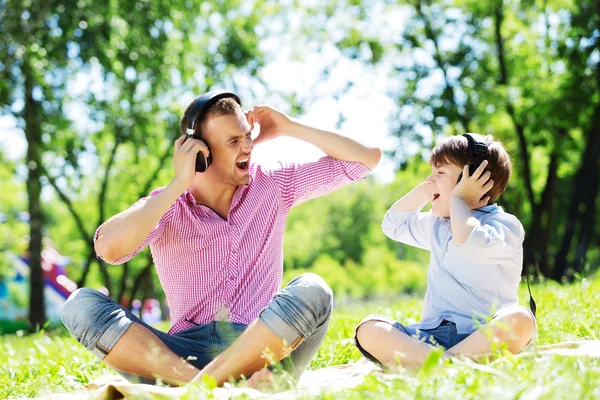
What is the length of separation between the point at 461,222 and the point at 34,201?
12.9 meters

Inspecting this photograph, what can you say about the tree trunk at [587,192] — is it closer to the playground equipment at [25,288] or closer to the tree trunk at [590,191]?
the tree trunk at [590,191]

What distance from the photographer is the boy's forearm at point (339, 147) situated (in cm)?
381

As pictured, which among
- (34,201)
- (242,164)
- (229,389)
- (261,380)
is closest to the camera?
(229,389)

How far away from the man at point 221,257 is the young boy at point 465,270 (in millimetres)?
399

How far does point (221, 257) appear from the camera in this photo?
3.44 metres

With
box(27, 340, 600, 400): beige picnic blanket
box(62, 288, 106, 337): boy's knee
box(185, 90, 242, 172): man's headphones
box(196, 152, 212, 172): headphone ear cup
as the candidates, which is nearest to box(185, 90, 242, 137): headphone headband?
box(185, 90, 242, 172): man's headphones

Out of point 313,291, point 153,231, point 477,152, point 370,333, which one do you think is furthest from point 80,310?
point 477,152

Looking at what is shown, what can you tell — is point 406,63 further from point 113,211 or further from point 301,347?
point 301,347

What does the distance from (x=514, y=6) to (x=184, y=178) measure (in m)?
14.1

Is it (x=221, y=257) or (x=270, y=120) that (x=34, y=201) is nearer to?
(x=270, y=120)

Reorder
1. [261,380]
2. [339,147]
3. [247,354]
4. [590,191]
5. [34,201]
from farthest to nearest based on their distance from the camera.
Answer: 1. [34,201]
2. [590,191]
3. [339,147]
4. [247,354]
5. [261,380]

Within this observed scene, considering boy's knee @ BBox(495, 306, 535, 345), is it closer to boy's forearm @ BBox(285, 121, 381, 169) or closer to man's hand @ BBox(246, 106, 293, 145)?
boy's forearm @ BBox(285, 121, 381, 169)

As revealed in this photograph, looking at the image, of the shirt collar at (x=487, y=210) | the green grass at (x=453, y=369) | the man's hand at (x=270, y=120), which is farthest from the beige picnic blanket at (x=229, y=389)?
the man's hand at (x=270, y=120)

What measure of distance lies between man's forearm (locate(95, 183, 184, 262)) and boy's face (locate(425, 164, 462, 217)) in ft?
4.04
